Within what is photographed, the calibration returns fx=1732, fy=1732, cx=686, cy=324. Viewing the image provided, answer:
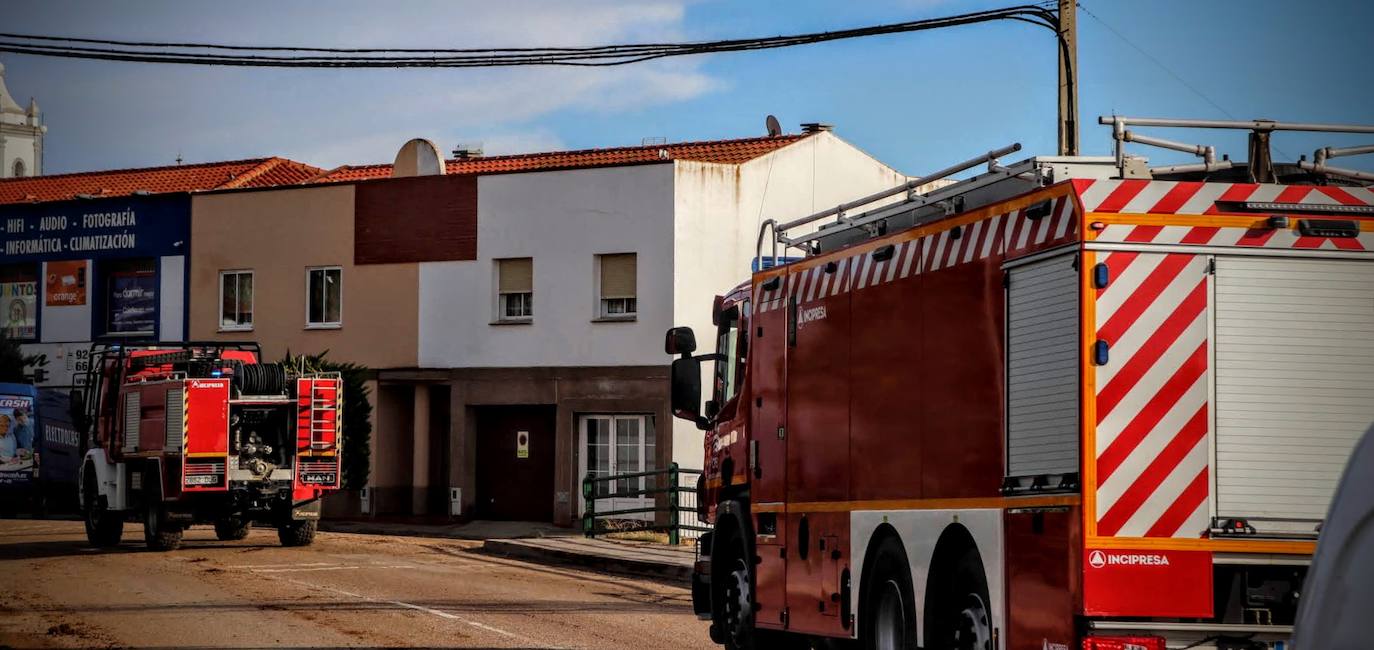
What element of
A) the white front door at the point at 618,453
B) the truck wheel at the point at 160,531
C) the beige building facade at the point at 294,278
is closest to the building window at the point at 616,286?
the white front door at the point at 618,453

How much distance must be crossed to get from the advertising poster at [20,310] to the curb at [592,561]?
20.0 meters

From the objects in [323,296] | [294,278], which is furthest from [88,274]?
[323,296]

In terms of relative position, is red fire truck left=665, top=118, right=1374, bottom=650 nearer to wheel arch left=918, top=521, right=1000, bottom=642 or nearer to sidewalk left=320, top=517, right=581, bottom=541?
wheel arch left=918, top=521, right=1000, bottom=642

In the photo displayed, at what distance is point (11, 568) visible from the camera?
21844 mm

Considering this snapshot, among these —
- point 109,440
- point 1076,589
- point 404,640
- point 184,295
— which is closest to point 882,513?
point 1076,589

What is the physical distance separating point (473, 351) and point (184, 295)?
8.79 m

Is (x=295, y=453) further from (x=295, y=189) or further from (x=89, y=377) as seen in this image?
(x=295, y=189)

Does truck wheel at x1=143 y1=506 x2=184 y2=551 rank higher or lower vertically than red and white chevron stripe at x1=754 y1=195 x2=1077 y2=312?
lower

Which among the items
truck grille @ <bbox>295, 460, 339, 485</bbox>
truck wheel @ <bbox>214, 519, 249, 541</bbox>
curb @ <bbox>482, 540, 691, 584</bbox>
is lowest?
curb @ <bbox>482, 540, 691, 584</bbox>

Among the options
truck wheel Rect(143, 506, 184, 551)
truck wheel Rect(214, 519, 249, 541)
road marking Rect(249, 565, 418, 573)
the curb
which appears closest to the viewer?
road marking Rect(249, 565, 418, 573)

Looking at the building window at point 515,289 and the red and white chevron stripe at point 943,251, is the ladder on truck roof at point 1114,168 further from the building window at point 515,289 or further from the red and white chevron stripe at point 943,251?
the building window at point 515,289

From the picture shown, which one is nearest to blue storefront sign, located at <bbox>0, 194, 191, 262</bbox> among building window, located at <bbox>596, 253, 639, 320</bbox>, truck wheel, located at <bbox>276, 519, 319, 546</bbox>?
building window, located at <bbox>596, 253, 639, 320</bbox>

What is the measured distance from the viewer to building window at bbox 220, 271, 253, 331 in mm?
40250

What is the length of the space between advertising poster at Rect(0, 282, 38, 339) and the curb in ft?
65.6
